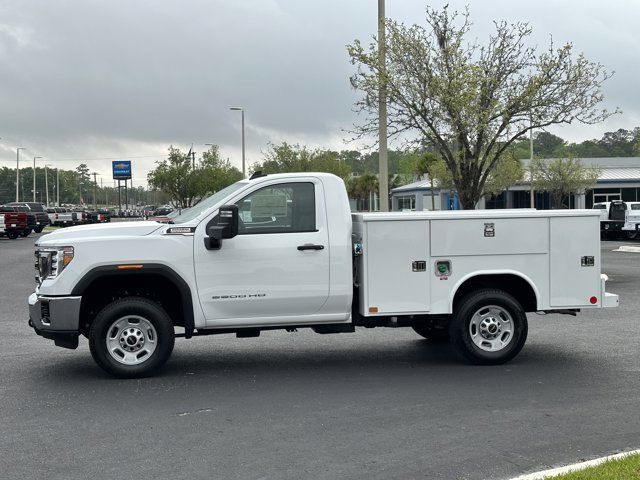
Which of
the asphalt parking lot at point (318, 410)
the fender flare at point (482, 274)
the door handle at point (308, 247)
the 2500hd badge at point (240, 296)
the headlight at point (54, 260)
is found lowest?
the asphalt parking lot at point (318, 410)

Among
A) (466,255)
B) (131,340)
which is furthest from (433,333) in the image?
(131,340)

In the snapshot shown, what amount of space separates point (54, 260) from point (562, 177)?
180 feet

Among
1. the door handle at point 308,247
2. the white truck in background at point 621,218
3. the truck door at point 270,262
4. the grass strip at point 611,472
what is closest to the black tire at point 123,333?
the truck door at point 270,262

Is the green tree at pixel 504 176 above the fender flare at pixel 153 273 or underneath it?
above

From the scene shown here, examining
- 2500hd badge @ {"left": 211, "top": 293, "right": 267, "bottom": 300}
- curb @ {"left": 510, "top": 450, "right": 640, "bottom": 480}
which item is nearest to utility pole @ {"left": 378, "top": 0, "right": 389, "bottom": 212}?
2500hd badge @ {"left": 211, "top": 293, "right": 267, "bottom": 300}

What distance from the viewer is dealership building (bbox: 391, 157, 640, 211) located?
6266 cm

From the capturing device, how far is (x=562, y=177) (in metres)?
59.1

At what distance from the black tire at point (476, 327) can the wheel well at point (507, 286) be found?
12 cm

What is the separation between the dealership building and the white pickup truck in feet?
153

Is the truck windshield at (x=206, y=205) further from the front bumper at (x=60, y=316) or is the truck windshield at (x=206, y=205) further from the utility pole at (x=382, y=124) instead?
the utility pole at (x=382, y=124)

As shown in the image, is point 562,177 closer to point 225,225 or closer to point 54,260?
point 225,225

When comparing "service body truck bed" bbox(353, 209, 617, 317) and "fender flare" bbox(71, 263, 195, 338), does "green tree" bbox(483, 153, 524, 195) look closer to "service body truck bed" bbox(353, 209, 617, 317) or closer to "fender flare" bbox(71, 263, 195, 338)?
"service body truck bed" bbox(353, 209, 617, 317)

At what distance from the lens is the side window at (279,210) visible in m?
8.69

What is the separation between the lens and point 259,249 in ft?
28.1
